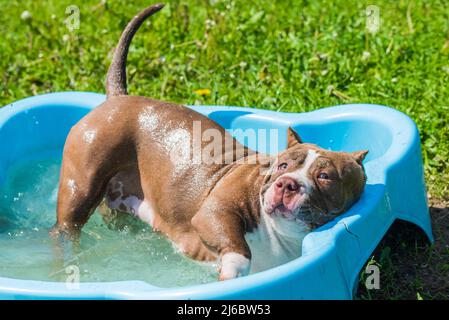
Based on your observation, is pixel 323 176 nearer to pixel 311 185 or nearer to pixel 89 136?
pixel 311 185

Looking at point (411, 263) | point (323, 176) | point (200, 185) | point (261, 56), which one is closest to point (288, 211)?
point (323, 176)

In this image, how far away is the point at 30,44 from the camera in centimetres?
671

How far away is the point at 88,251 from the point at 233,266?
1126 mm

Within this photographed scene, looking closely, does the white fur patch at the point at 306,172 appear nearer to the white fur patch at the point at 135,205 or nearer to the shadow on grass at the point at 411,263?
the shadow on grass at the point at 411,263

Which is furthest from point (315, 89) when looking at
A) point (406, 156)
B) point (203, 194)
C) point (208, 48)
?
point (203, 194)

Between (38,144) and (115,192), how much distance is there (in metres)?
1.13

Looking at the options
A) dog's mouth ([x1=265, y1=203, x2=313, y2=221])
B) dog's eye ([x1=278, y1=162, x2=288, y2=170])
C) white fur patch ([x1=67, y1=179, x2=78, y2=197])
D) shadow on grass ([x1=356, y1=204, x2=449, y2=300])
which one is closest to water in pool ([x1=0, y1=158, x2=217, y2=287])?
white fur patch ([x1=67, y1=179, x2=78, y2=197])

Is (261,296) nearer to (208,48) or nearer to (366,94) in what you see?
(366,94)

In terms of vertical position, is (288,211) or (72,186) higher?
(288,211)

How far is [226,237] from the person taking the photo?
384cm

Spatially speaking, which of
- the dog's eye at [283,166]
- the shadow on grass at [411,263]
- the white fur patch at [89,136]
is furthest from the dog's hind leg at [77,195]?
the shadow on grass at [411,263]

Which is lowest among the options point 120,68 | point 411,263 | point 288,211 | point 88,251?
point 411,263

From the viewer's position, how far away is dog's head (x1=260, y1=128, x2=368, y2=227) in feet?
12.4

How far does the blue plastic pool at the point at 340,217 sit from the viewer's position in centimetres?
342
